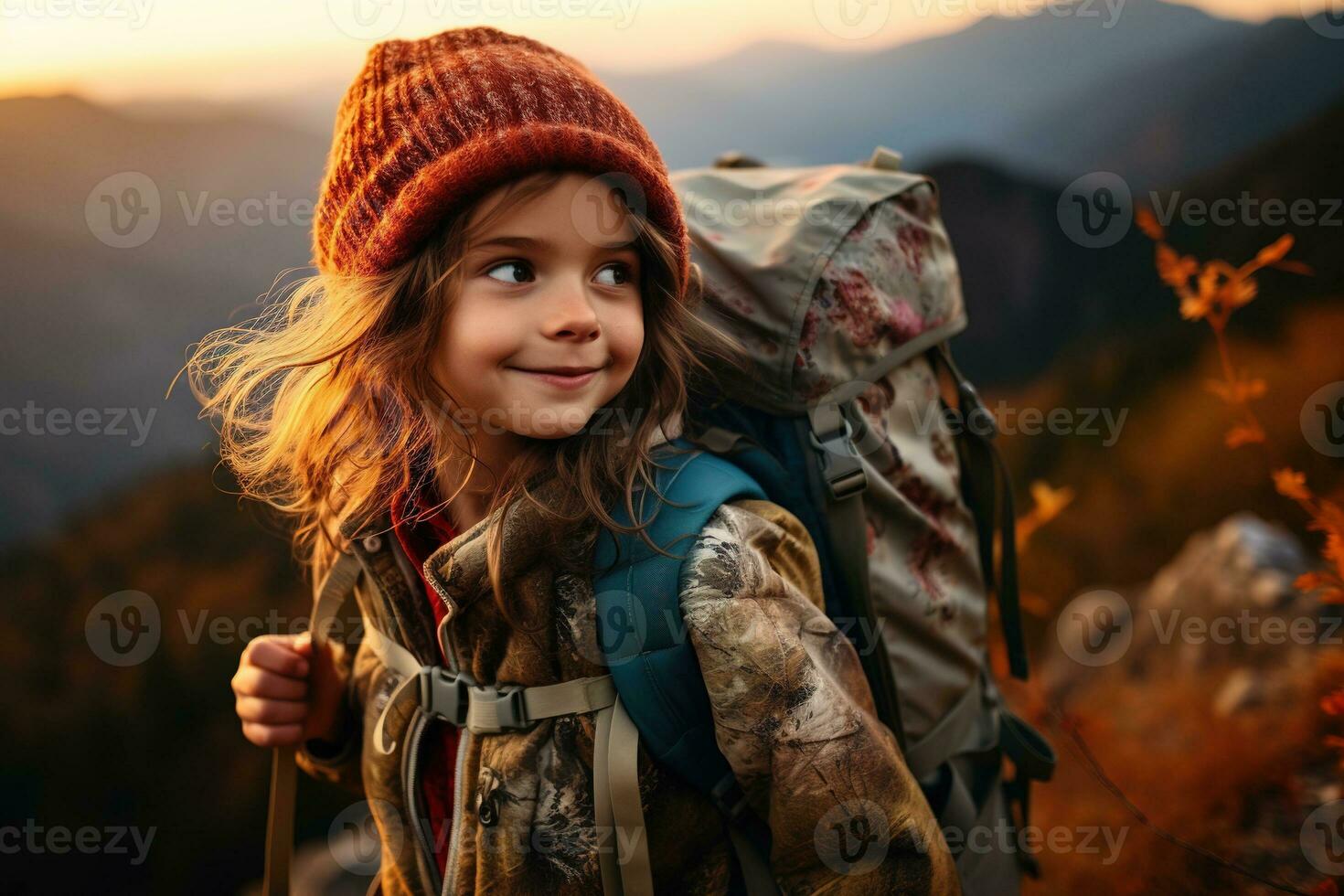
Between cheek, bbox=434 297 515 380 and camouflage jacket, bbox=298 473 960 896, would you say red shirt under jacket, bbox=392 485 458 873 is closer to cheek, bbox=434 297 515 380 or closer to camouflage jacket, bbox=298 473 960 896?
camouflage jacket, bbox=298 473 960 896

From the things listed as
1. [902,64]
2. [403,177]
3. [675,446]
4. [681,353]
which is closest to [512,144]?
[403,177]

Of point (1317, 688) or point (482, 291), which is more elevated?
point (482, 291)

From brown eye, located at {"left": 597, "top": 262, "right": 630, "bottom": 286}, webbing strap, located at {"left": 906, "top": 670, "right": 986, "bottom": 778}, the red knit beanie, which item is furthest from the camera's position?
webbing strap, located at {"left": 906, "top": 670, "right": 986, "bottom": 778}

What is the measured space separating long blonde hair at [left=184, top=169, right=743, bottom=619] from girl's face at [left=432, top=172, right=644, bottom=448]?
0.03 meters

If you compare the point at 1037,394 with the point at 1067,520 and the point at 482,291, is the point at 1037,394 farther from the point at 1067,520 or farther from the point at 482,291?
the point at 482,291

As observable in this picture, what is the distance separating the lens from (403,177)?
131 centimetres

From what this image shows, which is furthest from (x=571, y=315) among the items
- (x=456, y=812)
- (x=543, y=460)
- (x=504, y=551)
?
(x=456, y=812)

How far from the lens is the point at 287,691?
1742 mm

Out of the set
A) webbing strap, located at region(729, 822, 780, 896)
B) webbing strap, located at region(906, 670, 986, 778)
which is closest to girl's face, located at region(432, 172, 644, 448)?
webbing strap, located at region(729, 822, 780, 896)

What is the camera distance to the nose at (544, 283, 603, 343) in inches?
50.4

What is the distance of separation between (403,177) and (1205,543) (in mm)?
2283

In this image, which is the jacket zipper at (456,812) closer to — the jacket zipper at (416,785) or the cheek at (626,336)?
the jacket zipper at (416,785)

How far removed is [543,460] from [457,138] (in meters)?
0.50

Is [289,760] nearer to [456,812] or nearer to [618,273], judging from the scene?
[456,812]
